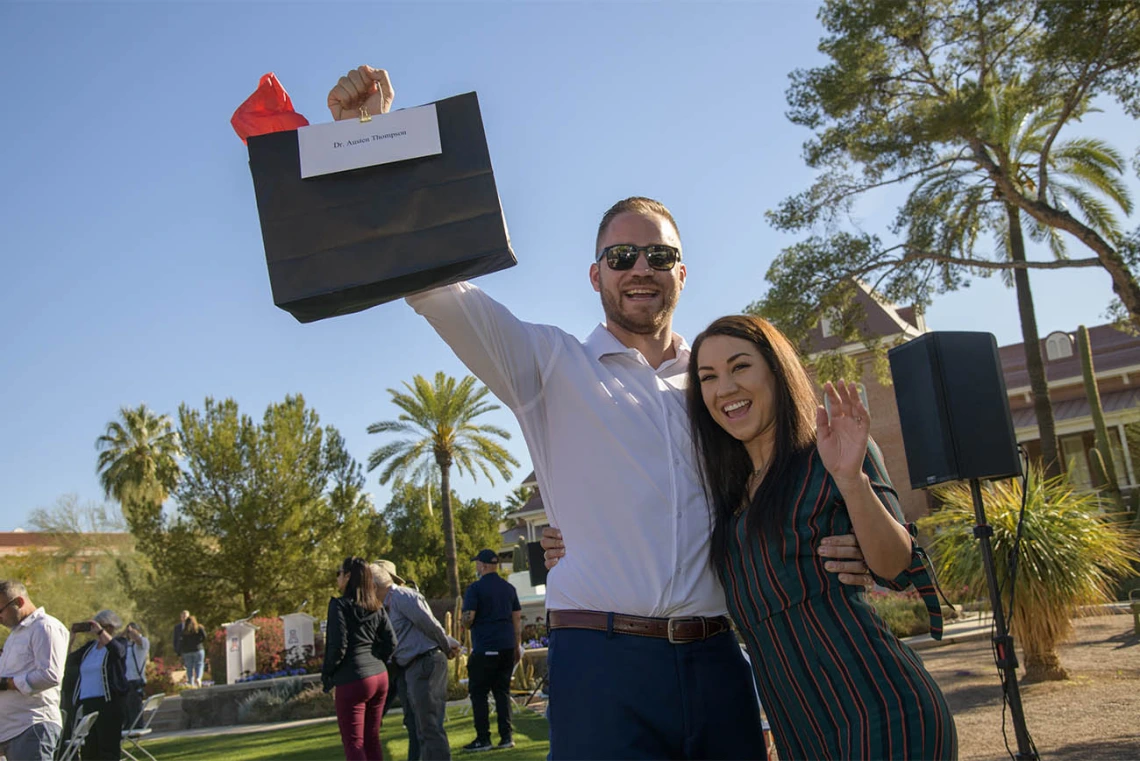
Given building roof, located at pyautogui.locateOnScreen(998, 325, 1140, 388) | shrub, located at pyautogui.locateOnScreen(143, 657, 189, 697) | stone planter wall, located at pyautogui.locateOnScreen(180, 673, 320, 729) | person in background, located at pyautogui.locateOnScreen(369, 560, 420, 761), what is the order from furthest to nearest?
building roof, located at pyautogui.locateOnScreen(998, 325, 1140, 388), shrub, located at pyautogui.locateOnScreen(143, 657, 189, 697), stone planter wall, located at pyautogui.locateOnScreen(180, 673, 320, 729), person in background, located at pyautogui.locateOnScreen(369, 560, 420, 761)

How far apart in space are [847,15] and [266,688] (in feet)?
54.6

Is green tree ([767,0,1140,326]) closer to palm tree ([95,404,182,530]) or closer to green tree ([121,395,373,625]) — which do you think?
green tree ([121,395,373,625])

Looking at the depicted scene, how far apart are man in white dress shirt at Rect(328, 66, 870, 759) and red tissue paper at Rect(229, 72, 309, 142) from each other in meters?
0.12

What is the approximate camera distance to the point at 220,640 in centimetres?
2552

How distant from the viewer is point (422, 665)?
8500mm

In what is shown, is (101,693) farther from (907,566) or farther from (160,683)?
(160,683)

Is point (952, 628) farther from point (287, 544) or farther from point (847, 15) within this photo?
point (287, 544)

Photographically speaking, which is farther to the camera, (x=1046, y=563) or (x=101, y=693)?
(x=1046, y=563)

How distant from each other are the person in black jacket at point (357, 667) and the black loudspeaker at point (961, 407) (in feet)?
15.1

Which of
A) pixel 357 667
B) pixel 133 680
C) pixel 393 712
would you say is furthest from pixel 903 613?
pixel 133 680

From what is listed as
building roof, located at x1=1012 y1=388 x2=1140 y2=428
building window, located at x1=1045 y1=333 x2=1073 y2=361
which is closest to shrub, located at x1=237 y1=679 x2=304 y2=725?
building roof, located at x1=1012 y1=388 x2=1140 y2=428

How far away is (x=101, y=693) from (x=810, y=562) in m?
9.83

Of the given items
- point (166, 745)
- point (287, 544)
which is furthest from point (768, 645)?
point (287, 544)

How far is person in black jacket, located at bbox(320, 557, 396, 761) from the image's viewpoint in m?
7.60
